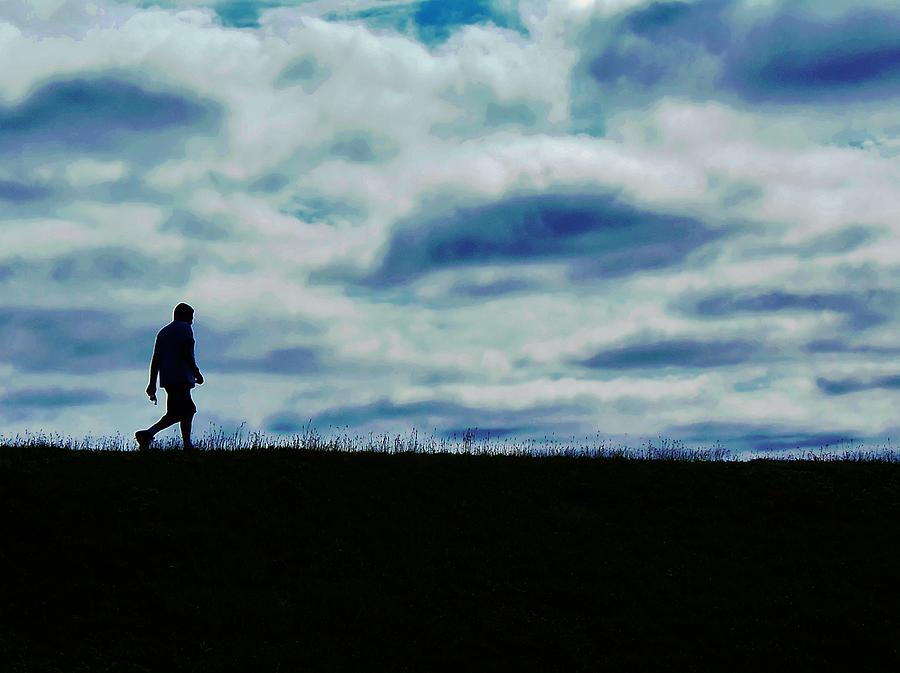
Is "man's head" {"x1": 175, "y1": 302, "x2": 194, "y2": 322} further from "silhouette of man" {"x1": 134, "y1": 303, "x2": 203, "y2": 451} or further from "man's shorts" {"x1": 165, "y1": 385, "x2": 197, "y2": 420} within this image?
"man's shorts" {"x1": 165, "y1": 385, "x2": 197, "y2": 420}

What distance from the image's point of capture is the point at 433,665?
1535cm

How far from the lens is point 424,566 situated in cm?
1842

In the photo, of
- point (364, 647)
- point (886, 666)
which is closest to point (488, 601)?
point (364, 647)

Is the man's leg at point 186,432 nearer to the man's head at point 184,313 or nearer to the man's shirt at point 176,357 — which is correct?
the man's shirt at point 176,357

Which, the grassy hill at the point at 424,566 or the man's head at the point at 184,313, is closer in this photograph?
the grassy hill at the point at 424,566

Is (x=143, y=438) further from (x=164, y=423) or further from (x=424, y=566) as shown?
(x=424, y=566)

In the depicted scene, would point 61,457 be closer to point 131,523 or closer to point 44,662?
point 131,523

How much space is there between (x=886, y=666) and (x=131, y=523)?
12737 millimetres

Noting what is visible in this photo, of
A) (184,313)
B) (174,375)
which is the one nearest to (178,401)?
(174,375)

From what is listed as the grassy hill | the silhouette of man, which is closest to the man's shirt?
the silhouette of man

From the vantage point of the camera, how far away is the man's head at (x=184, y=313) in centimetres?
2311

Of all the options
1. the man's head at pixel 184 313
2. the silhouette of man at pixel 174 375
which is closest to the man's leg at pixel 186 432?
the silhouette of man at pixel 174 375

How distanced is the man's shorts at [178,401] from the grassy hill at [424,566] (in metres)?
0.89

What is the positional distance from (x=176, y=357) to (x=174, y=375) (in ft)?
1.29
